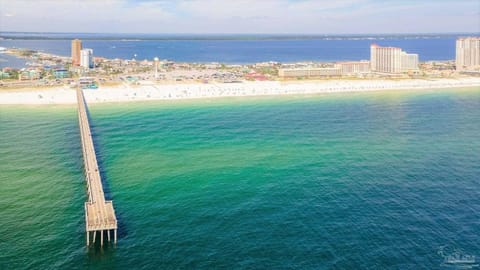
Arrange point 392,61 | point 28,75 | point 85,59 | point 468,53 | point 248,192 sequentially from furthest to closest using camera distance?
point 468,53
point 85,59
point 392,61
point 28,75
point 248,192

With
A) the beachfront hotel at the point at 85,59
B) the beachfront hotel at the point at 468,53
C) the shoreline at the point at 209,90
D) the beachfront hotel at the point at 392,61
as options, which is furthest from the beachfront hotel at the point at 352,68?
the beachfront hotel at the point at 85,59

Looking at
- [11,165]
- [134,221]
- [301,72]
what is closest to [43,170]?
[11,165]

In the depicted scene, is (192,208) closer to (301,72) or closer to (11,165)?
(11,165)

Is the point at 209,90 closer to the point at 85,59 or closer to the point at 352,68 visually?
the point at 352,68

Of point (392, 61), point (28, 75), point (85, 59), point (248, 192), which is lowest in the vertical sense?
point (248, 192)

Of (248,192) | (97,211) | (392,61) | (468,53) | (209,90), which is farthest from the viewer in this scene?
(468,53)

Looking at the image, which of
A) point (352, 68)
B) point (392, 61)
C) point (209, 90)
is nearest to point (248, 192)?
point (209, 90)
